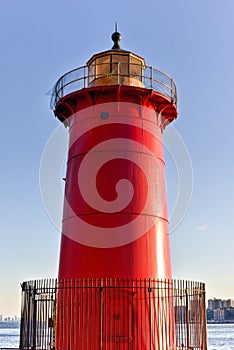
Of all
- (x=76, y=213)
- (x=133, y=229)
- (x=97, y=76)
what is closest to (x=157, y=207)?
(x=133, y=229)

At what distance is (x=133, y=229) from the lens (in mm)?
13070

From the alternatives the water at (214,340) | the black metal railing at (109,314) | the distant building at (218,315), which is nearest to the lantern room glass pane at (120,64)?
the black metal railing at (109,314)

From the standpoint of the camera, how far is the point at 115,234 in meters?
A: 12.9

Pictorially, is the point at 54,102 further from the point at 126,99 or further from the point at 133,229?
the point at 133,229

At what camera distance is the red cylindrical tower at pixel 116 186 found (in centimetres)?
1260

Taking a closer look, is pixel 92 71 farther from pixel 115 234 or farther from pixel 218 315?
pixel 218 315

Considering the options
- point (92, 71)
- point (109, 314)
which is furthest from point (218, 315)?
point (109, 314)

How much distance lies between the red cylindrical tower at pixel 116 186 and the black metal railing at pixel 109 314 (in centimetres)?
4

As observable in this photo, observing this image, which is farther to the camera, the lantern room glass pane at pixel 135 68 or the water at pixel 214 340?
the water at pixel 214 340

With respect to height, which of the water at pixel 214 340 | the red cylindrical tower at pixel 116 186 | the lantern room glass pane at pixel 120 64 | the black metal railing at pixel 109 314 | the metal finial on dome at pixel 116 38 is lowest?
the water at pixel 214 340

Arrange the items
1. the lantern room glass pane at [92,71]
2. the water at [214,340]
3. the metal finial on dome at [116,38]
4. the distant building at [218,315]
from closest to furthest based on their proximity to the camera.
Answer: the lantern room glass pane at [92,71] < the metal finial on dome at [116,38] < the water at [214,340] < the distant building at [218,315]

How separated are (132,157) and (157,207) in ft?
4.94

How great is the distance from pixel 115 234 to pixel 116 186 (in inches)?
49.7

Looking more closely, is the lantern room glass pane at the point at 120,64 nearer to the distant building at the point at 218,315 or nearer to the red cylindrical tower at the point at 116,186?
the red cylindrical tower at the point at 116,186
